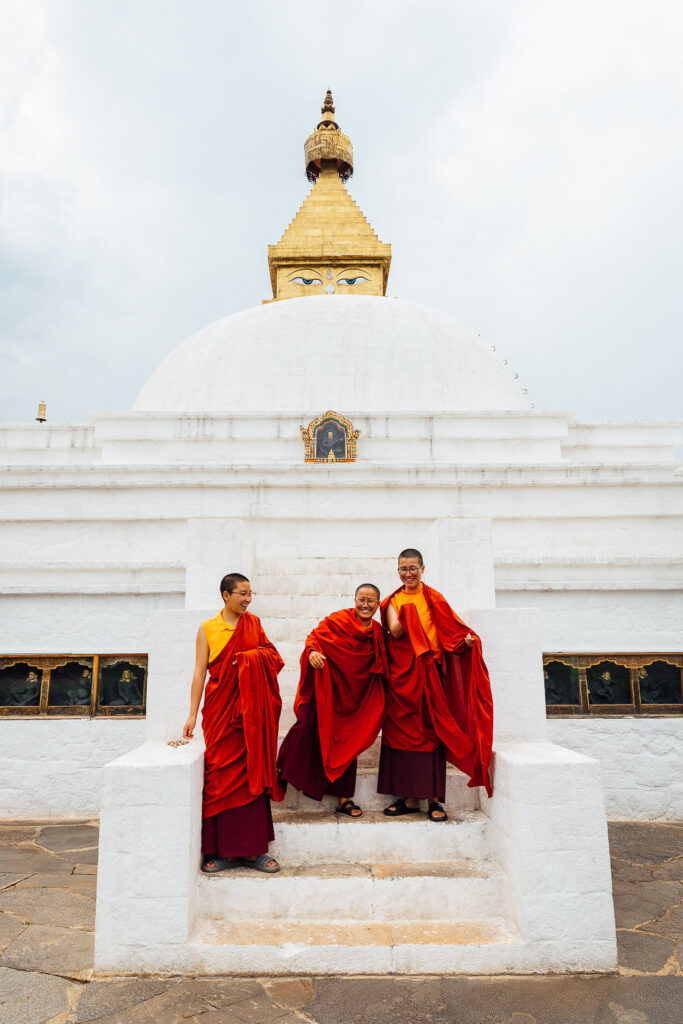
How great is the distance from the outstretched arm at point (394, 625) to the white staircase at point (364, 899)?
32.0 inches

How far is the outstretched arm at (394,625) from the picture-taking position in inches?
147

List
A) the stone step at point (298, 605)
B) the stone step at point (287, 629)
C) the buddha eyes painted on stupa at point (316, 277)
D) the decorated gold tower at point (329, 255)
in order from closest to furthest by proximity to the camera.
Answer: the stone step at point (287, 629)
the stone step at point (298, 605)
the decorated gold tower at point (329, 255)
the buddha eyes painted on stupa at point (316, 277)

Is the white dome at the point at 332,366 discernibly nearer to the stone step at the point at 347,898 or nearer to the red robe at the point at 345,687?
the red robe at the point at 345,687

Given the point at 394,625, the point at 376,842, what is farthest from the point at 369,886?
the point at 394,625

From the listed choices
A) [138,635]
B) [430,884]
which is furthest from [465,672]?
[138,635]

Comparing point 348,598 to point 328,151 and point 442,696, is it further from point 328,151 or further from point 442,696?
point 328,151

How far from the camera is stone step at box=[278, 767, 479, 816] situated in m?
3.75

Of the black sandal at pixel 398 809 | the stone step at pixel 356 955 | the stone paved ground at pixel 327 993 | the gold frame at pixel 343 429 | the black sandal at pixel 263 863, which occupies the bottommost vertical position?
the stone paved ground at pixel 327 993

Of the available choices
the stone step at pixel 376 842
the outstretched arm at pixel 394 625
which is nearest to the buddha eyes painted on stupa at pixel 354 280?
the outstretched arm at pixel 394 625

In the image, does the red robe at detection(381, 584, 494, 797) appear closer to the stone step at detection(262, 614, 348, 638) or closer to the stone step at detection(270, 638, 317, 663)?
the stone step at detection(270, 638, 317, 663)

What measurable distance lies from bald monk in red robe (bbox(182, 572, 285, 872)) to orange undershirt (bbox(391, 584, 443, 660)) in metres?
0.81

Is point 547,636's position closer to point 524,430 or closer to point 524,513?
point 524,513

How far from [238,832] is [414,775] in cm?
95

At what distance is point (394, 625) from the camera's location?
376 centimetres
